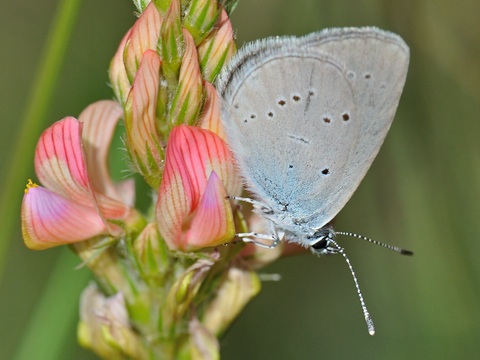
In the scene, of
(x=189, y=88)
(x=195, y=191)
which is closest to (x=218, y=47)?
(x=189, y=88)

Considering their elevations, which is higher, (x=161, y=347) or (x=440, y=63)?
(x=440, y=63)

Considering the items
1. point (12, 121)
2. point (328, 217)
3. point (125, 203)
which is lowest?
point (328, 217)

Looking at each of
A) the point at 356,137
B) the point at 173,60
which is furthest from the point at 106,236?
the point at 356,137

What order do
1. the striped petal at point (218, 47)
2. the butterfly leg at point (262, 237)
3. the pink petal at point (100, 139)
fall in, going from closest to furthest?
the striped petal at point (218, 47) → the butterfly leg at point (262, 237) → the pink petal at point (100, 139)

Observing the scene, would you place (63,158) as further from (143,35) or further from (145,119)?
(143,35)

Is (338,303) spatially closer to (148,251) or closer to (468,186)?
(468,186)

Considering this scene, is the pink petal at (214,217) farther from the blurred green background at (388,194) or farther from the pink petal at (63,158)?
the blurred green background at (388,194)

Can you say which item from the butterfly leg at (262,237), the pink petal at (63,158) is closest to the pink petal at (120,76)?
the pink petal at (63,158)

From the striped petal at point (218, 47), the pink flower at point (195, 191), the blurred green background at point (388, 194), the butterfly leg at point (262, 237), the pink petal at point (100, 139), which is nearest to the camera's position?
the pink flower at point (195, 191)
